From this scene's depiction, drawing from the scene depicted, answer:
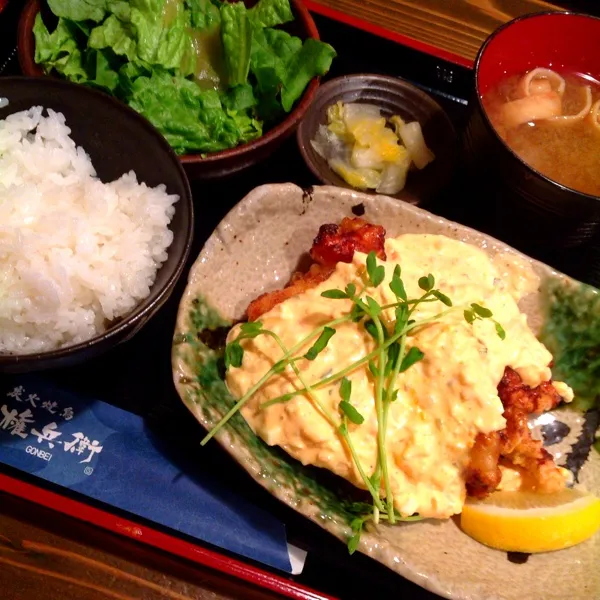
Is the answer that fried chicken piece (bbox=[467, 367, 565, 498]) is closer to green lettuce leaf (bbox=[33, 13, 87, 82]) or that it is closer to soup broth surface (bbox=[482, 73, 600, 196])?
soup broth surface (bbox=[482, 73, 600, 196])

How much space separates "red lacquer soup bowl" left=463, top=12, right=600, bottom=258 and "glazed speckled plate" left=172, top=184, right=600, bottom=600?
0.19 m

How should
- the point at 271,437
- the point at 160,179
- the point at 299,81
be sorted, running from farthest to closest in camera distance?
1. the point at 299,81
2. the point at 160,179
3. the point at 271,437

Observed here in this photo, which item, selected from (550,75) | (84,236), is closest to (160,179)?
(84,236)

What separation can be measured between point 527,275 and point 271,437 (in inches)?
40.8

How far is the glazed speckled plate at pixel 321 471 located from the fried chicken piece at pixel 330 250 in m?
0.12

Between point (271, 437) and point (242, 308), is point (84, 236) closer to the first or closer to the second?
point (242, 308)

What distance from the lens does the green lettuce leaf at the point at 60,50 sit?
217 centimetres

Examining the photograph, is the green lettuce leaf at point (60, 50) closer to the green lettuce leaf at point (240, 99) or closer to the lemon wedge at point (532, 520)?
the green lettuce leaf at point (240, 99)

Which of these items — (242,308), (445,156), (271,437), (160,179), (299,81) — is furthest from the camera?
(445,156)

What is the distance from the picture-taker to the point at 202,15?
2.38 metres

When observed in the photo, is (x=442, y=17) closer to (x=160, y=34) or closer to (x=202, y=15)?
(x=202, y=15)

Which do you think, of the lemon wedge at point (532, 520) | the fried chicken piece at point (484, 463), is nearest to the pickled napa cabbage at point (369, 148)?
the fried chicken piece at point (484, 463)

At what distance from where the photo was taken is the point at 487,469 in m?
1.73

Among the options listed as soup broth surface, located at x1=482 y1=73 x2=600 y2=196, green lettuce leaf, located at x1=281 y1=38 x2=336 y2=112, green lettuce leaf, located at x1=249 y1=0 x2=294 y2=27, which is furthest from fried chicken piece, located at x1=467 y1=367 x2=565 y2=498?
green lettuce leaf, located at x1=249 y1=0 x2=294 y2=27
